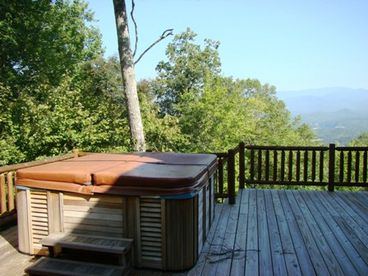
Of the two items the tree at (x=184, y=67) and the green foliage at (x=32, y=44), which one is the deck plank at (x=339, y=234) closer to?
the green foliage at (x=32, y=44)

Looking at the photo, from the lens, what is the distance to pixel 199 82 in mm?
20750

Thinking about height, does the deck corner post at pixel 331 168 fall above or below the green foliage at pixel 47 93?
below

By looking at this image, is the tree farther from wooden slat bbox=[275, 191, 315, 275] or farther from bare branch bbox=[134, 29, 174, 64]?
wooden slat bbox=[275, 191, 315, 275]

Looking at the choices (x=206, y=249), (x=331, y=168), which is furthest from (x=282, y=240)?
(x=331, y=168)

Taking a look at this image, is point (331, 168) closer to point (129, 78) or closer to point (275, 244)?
point (275, 244)

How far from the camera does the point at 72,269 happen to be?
8.70 feet

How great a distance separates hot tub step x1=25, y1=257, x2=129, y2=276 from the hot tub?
0.33 m

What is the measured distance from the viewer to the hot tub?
2.83 m

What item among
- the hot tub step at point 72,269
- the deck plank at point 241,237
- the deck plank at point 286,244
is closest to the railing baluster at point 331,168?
the deck plank at point 286,244

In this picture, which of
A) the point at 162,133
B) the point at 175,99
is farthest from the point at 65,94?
the point at 175,99

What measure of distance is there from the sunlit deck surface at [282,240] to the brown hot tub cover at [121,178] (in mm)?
760

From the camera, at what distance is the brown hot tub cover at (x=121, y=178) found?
2.79 metres

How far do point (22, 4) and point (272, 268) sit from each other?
9891 millimetres

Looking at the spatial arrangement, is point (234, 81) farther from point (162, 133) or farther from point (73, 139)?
point (73, 139)
